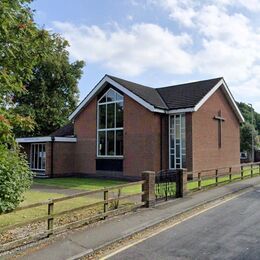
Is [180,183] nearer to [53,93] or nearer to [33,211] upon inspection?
[33,211]

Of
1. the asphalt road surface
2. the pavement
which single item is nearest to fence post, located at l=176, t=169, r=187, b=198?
the pavement

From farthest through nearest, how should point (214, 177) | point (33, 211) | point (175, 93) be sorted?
point (175, 93) → point (214, 177) → point (33, 211)

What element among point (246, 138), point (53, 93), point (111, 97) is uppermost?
point (53, 93)

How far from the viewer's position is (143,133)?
24094 millimetres

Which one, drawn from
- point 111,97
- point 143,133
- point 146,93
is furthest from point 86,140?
point 146,93

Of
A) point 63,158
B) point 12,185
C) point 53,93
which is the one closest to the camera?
point 12,185

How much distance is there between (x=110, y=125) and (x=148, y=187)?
14661mm

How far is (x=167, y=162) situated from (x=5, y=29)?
1985cm

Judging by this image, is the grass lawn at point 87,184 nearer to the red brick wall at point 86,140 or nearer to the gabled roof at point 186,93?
the red brick wall at point 86,140

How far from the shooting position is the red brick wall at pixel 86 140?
27406 mm

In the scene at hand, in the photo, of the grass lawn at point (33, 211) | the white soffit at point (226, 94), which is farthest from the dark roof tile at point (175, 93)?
the grass lawn at point (33, 211)

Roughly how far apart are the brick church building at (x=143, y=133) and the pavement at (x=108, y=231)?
1026 centimetres

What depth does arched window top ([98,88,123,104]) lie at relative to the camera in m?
26.0

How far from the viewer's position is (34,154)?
29.4m
